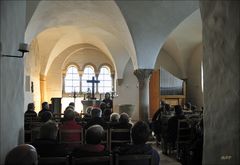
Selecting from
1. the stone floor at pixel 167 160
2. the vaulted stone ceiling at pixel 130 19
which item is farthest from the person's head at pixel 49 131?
the vaulted stone ceiling at pixel 130 19

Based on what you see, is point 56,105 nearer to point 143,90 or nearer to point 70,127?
point 143,90

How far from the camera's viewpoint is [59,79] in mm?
19422

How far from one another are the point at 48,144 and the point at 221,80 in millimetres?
2513

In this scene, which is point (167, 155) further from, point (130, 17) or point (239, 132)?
point (239, 132)

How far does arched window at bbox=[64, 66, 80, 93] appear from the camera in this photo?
65.5ft

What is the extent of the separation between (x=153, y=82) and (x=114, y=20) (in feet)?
20.3

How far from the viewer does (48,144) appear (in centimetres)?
382

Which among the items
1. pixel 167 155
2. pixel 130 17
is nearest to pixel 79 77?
pixel 130 17

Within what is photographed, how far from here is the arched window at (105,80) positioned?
20250 mm

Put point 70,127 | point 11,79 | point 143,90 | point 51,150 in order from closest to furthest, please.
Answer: point 11,79 < point 51,150 < point 70,127 < point 143,90

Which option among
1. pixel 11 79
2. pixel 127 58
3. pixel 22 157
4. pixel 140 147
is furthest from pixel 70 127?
pixel 127 58

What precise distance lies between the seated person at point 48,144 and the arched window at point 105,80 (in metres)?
16.0

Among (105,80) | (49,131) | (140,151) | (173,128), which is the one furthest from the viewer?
(105,80)

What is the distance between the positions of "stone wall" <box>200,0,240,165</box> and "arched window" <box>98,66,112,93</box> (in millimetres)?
17983
